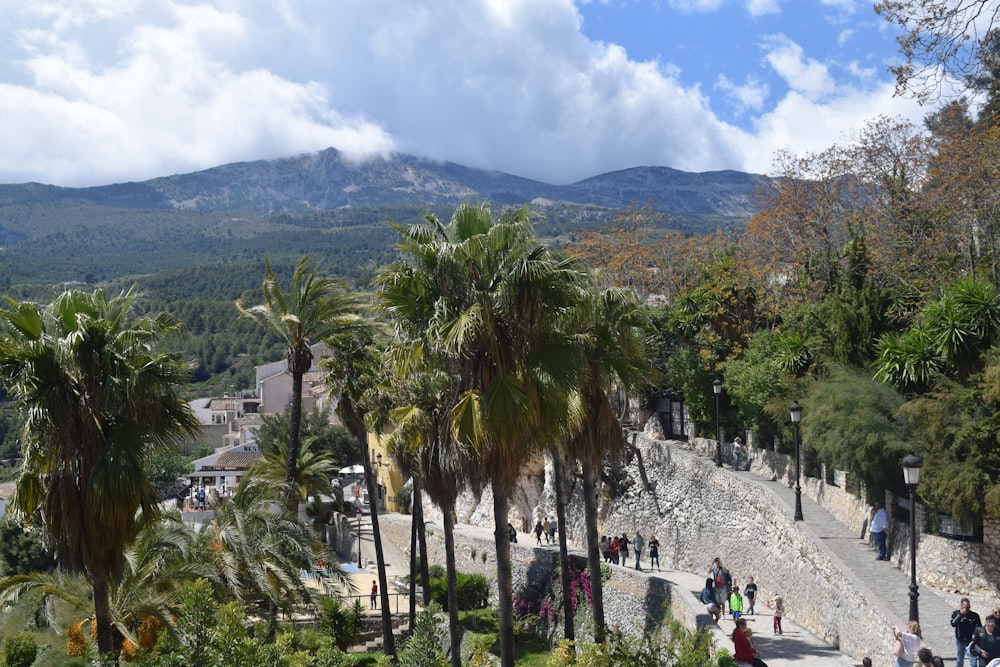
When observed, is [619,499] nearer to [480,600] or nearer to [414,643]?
[480,600]

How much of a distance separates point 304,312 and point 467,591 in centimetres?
1446

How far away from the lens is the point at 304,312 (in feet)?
66.5

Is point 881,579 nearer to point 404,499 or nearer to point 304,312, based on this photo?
point 304,312

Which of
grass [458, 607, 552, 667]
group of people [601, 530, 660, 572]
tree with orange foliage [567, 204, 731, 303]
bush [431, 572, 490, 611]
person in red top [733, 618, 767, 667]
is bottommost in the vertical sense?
grass [458, 607, 552, 667]

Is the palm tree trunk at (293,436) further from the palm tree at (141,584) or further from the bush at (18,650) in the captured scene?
the bush at (18,650)

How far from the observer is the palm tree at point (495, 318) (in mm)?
10555

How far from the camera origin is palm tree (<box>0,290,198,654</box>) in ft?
36.9

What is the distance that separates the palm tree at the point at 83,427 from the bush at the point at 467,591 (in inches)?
756

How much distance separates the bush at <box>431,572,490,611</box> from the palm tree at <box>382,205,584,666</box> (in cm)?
1958

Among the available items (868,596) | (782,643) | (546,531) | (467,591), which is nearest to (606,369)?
(868,596)

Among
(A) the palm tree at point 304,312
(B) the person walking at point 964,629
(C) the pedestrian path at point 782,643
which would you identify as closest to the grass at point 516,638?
(C) the pedestrian path at point 782,643

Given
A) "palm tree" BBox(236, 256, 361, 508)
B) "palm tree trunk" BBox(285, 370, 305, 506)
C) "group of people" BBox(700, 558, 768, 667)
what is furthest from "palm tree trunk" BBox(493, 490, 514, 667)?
"palm tree trunk" BBox(285, 370, 305, 506)

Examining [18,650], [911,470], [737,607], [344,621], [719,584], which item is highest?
[911,470]

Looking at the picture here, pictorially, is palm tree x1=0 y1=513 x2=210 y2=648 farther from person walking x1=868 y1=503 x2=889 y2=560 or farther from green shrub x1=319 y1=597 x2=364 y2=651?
person walking x1=868 y1=503 x2=889 y2=560
